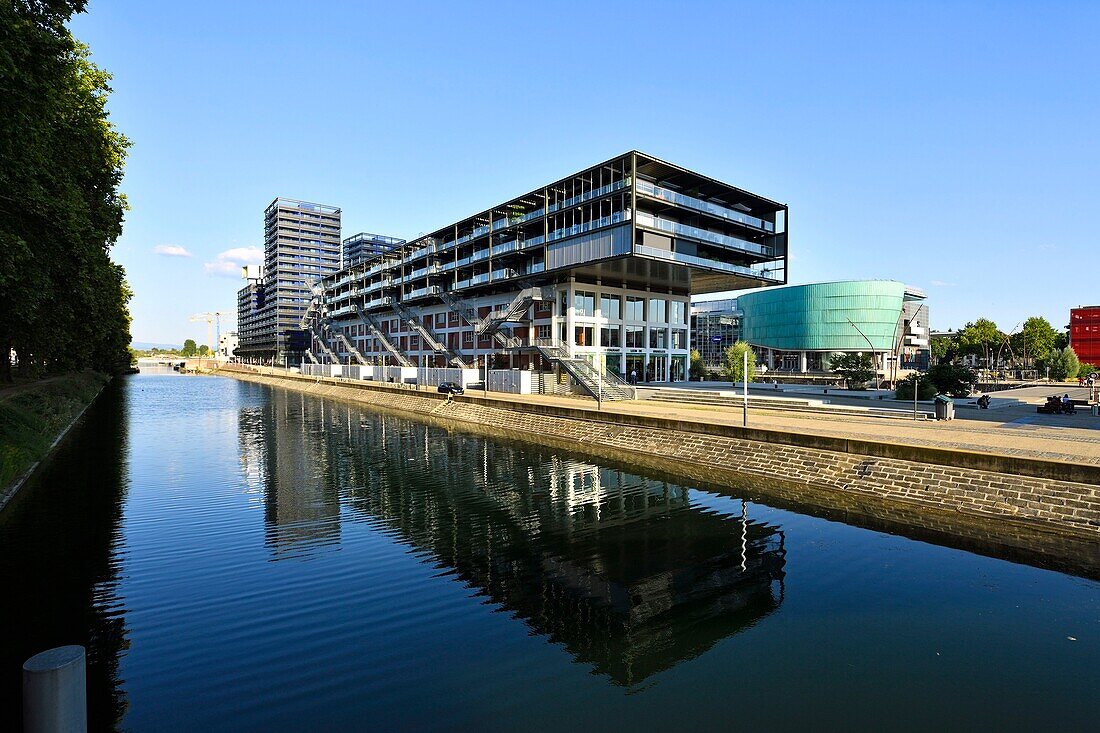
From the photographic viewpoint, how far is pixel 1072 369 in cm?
8919

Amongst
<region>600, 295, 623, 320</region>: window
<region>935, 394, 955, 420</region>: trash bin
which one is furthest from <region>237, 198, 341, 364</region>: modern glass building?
<region>935, 394, 955, 420</region>: trash bin

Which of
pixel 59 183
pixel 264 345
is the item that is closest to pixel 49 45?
pixel 59 183

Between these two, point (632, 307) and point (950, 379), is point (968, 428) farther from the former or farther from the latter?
point (632, 307)

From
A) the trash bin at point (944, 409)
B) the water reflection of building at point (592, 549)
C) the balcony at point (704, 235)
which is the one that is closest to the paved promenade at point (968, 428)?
the trash bin at point (944, 409)

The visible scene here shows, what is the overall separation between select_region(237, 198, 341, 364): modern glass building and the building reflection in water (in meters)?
147

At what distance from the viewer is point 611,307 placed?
2384 inches

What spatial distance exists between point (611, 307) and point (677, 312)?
33.5ft

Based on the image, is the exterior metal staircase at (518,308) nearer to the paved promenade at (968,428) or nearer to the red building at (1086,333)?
the paved promenade at (968,428)

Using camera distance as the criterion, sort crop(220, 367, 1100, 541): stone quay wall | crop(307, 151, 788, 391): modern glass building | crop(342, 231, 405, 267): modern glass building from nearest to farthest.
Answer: crop(220, 367, 1100, 541): stone quay wall, crop(307, 151, 788, 391): modern glass building, crop(342, 231, 405, 267): modern glass building

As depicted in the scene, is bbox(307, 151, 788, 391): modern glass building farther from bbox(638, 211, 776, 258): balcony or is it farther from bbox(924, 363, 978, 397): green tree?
bbox(924, 363, 978, 397): green tree

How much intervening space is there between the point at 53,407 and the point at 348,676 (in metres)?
40.7

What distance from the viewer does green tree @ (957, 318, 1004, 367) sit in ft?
349

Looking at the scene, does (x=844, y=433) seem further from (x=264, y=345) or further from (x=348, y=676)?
(x=264, y=345)

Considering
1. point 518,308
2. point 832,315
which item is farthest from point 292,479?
point 832,315
